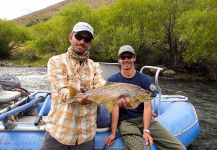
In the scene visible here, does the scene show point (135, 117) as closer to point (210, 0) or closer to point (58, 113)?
point (58, 113)

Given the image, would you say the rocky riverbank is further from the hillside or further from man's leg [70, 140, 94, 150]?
the hillside

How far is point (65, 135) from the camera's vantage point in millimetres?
4070

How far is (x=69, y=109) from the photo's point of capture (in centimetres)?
403

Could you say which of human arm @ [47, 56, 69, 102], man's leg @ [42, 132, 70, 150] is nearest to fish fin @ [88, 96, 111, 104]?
human arm @ [47, 56, 69, 102]

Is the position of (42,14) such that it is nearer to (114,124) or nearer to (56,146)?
(114,124)

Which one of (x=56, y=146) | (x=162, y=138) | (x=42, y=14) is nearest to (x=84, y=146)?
(x=56, y=146)

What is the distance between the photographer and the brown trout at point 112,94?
156 inches

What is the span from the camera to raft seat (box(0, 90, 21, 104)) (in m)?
6.74

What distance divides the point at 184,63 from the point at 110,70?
963 inches

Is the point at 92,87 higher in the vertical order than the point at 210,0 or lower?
lower

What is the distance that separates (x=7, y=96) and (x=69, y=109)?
3219 mm

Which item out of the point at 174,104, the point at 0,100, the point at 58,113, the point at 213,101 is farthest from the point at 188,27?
the point at 58,113

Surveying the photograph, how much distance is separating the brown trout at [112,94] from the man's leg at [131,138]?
0.77 m

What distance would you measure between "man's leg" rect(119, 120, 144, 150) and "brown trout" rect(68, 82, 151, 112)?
30.2 inches
